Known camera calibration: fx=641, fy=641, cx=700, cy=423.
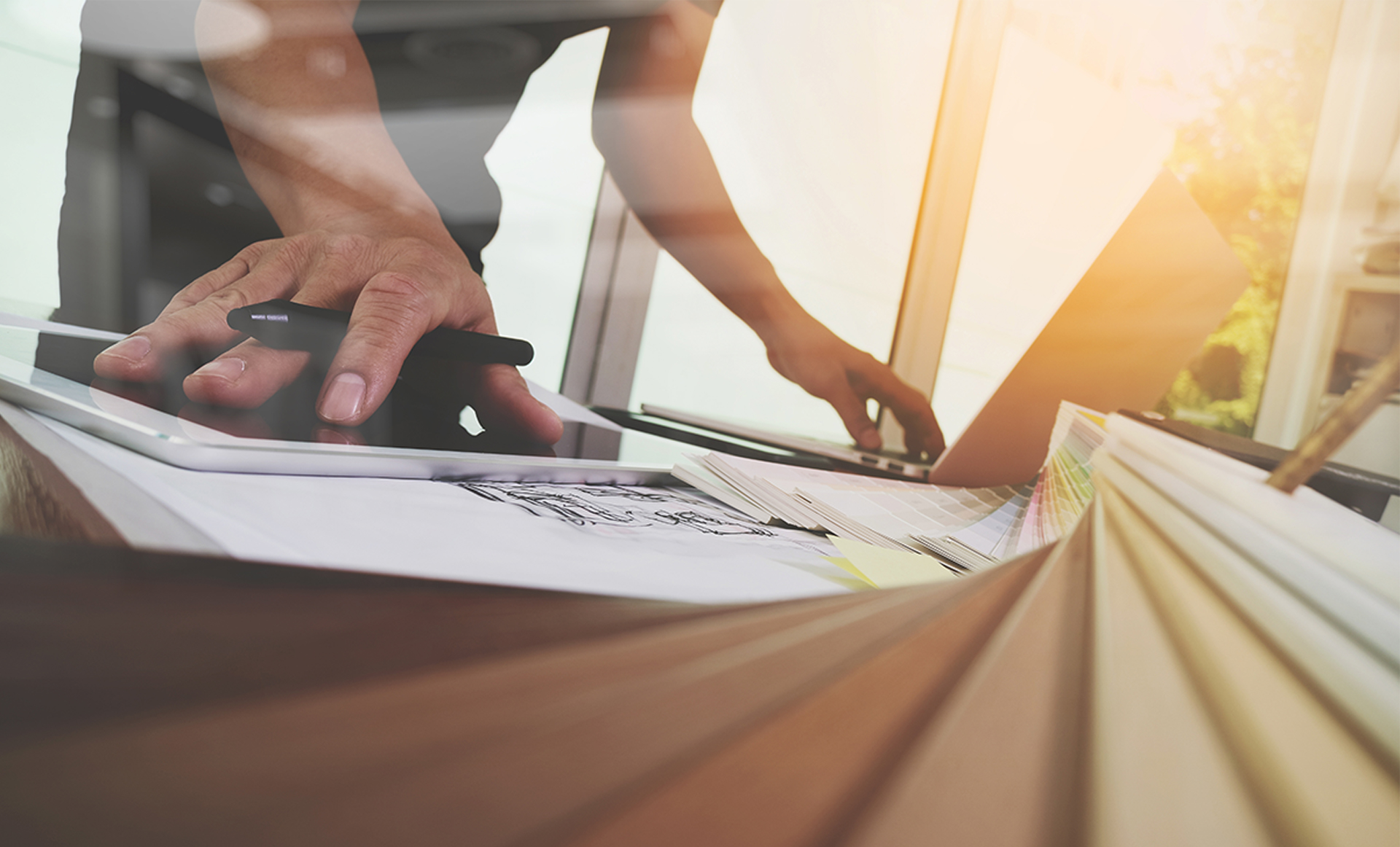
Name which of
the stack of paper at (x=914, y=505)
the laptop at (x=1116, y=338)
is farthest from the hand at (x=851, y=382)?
the stack of paper at (x=914, y=505)

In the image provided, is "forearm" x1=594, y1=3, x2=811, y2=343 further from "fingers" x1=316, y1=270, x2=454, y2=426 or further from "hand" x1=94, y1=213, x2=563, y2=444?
"fingers" x1=316, y1=270, x2=454, y2=426

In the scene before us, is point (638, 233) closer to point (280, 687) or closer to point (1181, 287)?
point (1181, 287)

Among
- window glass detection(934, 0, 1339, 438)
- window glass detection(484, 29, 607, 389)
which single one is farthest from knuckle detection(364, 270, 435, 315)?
window glass detection(934, 0, 1339, 438)

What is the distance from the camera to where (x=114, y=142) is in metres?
0.89

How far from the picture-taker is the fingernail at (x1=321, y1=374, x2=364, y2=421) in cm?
31

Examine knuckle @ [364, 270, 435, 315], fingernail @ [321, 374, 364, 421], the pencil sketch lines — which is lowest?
the pencil sketch lines

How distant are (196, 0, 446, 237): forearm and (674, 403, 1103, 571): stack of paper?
34cm

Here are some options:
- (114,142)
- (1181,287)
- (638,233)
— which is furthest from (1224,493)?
(638,233)

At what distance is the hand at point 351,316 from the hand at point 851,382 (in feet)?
1.64

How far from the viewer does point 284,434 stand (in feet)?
0.85

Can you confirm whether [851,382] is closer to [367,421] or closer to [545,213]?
[367,421]

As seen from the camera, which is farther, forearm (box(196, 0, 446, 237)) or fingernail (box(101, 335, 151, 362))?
forearm (box(196, 0, 446, 237))

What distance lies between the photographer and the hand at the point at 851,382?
34.6 inches

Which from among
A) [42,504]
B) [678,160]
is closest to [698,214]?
[678,160]
